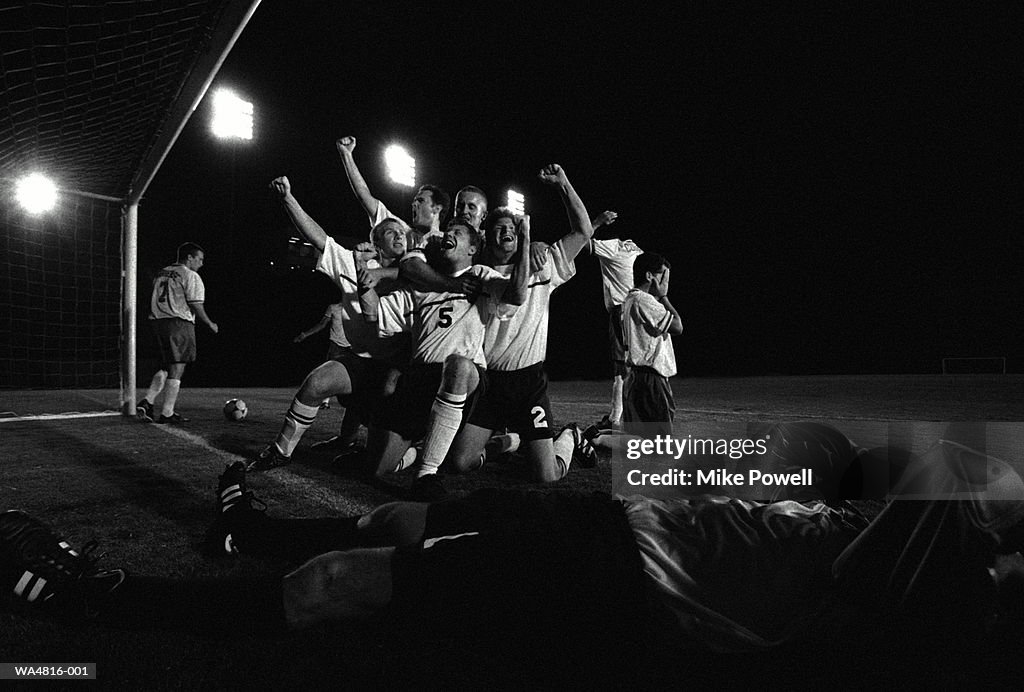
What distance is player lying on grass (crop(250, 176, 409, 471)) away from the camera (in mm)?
3406

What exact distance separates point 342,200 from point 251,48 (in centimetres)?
396

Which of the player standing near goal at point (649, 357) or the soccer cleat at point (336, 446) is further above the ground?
the player standing near goal at point (649, 357)

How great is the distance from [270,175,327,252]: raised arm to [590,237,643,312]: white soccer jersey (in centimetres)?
230

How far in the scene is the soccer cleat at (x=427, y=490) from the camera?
9.18ft

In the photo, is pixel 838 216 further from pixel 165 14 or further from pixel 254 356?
pixel 165 14

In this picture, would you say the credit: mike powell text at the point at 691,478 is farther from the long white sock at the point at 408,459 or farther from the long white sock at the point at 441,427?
the long white sock at the point at 408,459

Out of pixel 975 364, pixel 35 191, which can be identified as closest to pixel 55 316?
pixel 35 191

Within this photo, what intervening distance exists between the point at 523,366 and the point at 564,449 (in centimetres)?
60

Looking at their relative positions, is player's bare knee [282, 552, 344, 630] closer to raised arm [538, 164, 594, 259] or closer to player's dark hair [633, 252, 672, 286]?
raised arm [538, 164, 594, 259]

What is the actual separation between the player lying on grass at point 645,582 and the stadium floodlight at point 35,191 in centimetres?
676

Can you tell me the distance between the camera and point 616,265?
5211 millimetres

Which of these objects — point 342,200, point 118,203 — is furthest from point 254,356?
point 118,203

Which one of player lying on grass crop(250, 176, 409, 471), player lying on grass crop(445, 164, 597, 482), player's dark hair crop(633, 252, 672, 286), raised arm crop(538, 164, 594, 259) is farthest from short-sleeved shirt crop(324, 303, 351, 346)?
raised arm crop(538, 164, 594, 259)

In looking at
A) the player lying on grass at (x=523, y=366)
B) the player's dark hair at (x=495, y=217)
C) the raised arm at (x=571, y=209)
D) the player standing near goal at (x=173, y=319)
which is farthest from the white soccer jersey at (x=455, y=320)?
the player standing near goal at (x=173, y=319)
